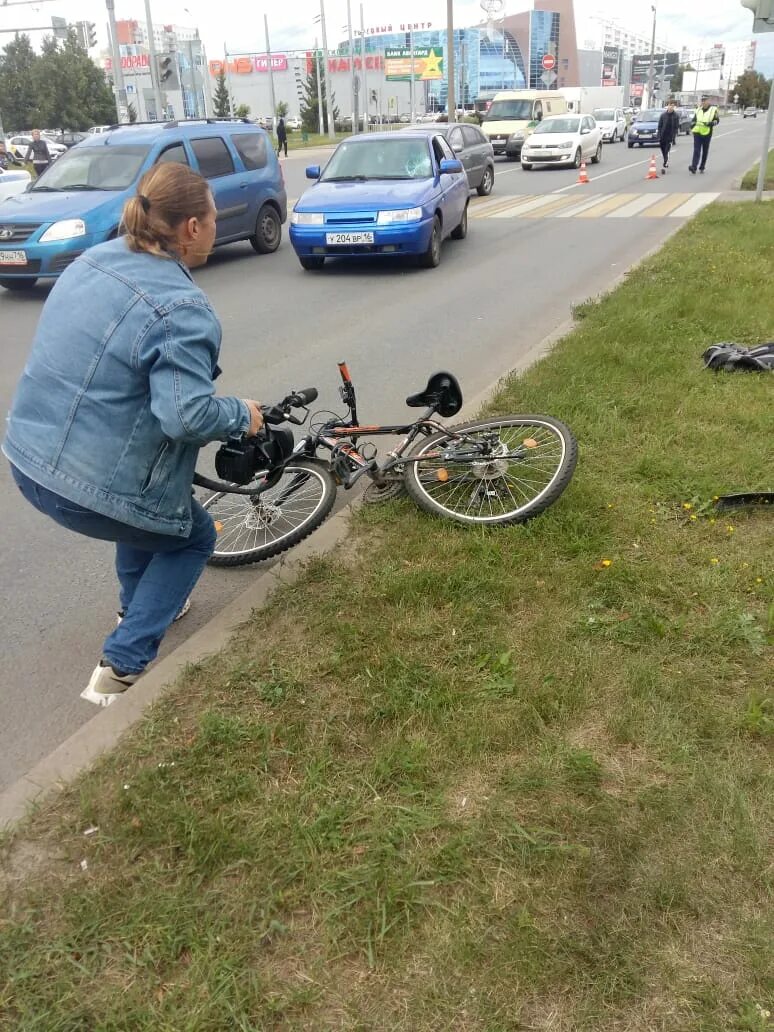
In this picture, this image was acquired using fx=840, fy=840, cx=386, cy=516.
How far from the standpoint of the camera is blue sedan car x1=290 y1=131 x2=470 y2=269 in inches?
427

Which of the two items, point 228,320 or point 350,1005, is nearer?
point 350,1005

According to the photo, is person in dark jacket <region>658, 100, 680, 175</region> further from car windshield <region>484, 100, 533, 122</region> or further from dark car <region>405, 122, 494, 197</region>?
car windshield <region>484, 100, 533, 122</region>

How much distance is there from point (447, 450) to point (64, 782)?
2.38m

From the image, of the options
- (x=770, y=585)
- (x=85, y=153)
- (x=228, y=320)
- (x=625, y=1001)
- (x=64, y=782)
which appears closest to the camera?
(x=625, y=1001)

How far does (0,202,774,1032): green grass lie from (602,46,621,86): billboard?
521ft

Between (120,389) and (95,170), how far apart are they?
10130 mm

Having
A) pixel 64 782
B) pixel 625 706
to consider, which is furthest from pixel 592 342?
pixel 64 782

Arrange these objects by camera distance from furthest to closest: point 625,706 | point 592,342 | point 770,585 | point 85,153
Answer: point 85,153 < point 592,342 < point 770,585 < point 625,706

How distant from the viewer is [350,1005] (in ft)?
6.21

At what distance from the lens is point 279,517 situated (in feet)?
13.5

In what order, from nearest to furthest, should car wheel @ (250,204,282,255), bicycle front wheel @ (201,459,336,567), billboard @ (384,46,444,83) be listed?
bicycle front wheel @ (201,459,336,567) → car wheel @ (250,204,282,255) → billboard @ (384,46,444,83)

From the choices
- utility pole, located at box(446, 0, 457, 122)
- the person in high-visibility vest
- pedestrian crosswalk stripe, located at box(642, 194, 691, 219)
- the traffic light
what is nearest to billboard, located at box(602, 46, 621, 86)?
utility pole, located at box(446, 0, 457, 122)

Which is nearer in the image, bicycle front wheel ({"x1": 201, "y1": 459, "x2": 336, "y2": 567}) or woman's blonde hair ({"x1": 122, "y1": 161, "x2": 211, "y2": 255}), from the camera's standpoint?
woman's blonde hair ({"x1": 122, "y1": 161, "x2": 211, "y2": 255})

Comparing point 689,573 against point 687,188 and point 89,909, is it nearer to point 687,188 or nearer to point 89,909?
point 89,909
